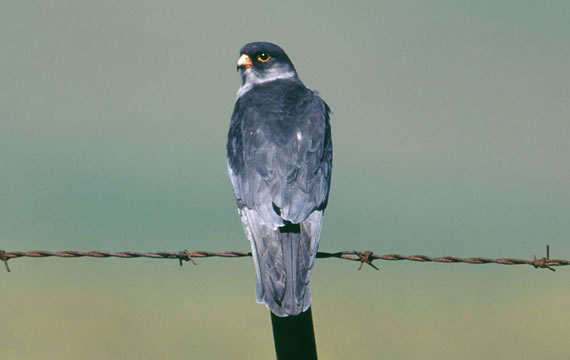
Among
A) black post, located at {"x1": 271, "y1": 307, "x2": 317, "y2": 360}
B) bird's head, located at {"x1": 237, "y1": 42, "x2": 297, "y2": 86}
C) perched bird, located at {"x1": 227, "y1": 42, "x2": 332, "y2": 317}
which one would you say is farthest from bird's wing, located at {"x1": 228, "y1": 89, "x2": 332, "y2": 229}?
bird's head, located at {"x1": 237, "y1": 42, "x2": 297, "y2": 86}

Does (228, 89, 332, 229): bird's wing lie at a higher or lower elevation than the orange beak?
lower

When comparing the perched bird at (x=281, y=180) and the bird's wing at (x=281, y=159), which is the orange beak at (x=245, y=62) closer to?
the perched bird at (x=281, y=180)

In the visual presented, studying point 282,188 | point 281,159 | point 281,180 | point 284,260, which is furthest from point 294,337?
point 281,159

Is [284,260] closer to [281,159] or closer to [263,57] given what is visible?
[281,159]

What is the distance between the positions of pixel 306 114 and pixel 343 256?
201 cm

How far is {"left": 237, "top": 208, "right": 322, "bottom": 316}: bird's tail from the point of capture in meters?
5.33

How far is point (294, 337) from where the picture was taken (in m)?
5.28

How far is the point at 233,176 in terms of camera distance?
6.39 m

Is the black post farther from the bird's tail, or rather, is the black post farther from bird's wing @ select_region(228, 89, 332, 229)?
bird's wing @ select_region(228, 89, 332, 229)

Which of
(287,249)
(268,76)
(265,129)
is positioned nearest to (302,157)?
(265,129)

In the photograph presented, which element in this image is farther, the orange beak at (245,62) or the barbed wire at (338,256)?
the orange beak at (245,62)

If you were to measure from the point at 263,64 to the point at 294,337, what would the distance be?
12.7 ft

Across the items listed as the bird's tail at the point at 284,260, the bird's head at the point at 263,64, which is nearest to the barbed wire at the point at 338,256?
the bird's tail at the point at 284,260

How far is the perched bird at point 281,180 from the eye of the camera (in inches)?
215
